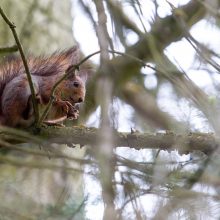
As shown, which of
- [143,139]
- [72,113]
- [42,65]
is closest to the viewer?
[143,139]

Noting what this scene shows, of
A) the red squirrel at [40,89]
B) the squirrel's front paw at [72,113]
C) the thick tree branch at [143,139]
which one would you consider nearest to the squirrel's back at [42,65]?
the red squirrel at [40,89]

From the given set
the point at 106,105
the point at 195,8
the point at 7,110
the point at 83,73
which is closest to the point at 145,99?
the point at 83,73

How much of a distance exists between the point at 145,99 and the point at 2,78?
0.63 m

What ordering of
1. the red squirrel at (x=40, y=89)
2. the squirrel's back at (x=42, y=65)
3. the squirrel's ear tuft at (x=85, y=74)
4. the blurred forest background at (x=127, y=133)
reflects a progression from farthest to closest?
1. the squirrel's ear tuft at (x=85, y=74)
2. the squirrel's back at (x=42, y=65)
3. the red squirrel at (x=40, y=89)
4. the blurred forest background at (x=127, y=133)

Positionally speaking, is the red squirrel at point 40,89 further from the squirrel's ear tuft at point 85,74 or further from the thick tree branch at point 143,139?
the thick tree branch at point 143,139

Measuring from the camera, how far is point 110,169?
0.98 metres

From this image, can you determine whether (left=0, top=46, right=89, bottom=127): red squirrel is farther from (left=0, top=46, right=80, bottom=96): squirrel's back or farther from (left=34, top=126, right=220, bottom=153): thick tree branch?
(left=34, top=126, right=220, bottom=153): thick tree branch

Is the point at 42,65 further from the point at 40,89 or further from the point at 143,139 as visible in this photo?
the point at 143,139

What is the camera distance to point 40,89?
2.19 metres

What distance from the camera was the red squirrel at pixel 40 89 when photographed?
6.79 feet

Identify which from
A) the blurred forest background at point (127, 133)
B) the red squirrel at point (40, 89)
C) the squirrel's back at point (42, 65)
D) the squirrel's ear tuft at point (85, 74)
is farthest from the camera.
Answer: the squirrel's ear tuft at point (85, 74)

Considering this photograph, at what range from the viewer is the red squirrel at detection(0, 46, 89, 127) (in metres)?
2.07

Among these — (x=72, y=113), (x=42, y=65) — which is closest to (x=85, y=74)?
(x=42, y=65)

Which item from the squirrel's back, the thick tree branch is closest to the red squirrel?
the squirrel's back
